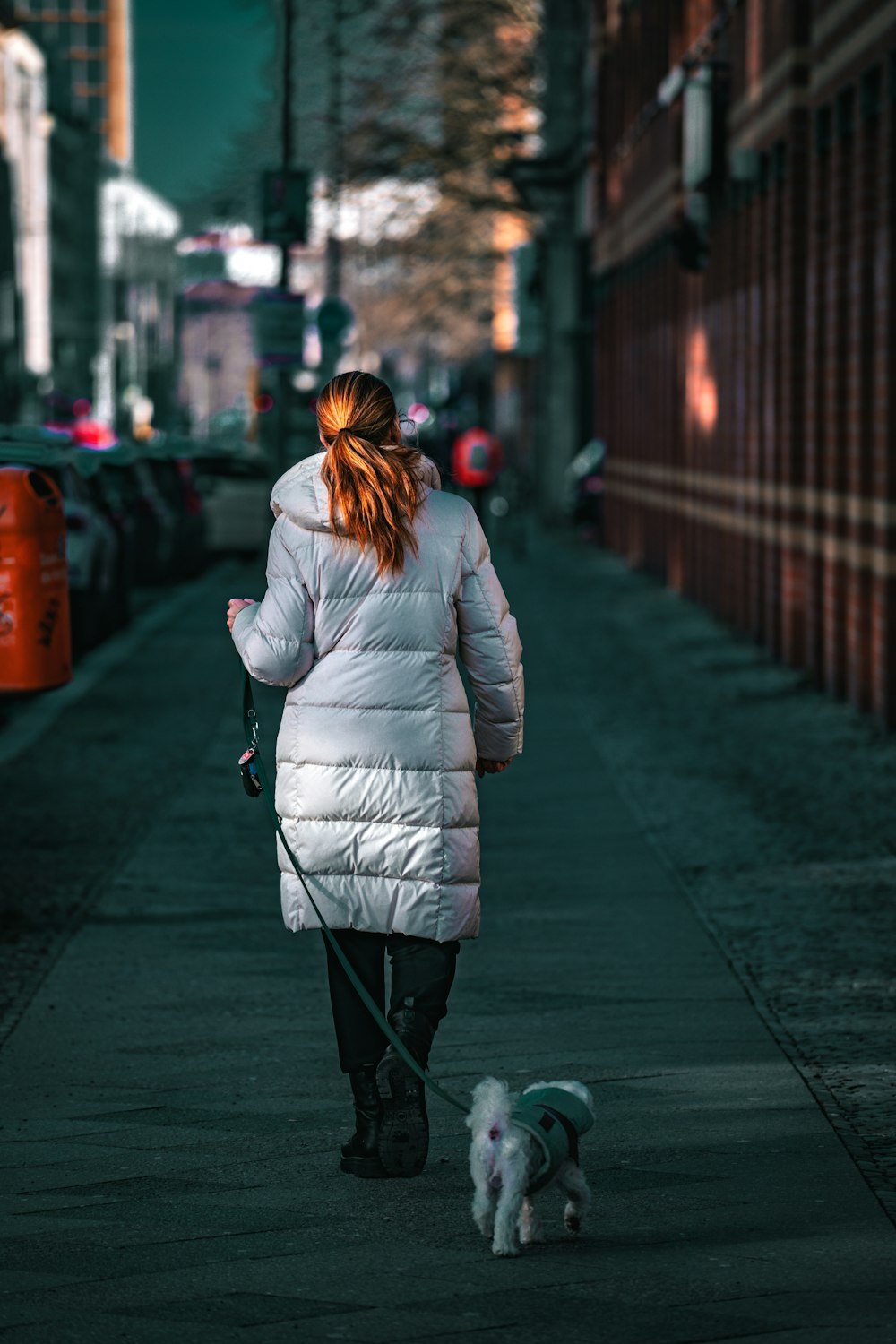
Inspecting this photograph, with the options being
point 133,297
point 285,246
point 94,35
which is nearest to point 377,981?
point 285,246

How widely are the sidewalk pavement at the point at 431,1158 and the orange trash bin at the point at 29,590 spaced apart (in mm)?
906

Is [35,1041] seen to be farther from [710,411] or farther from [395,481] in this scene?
[710,411]

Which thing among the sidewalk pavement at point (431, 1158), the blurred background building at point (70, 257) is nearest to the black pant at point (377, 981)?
the sidewalk pavement at point (431, 1158)

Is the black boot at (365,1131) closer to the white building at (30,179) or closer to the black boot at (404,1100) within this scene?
the black boot at (404,1100)

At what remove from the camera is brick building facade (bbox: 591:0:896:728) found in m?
16.6

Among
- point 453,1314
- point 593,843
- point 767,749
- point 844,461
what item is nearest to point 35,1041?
point 453,1314

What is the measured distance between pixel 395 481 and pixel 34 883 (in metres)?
4.86

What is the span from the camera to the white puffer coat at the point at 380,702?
5797mm

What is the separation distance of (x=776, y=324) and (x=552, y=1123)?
16117 millimetres

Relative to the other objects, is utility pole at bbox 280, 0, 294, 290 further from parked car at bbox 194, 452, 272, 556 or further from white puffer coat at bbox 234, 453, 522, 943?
white puffer coat at bbox 234, 453, 522, 943

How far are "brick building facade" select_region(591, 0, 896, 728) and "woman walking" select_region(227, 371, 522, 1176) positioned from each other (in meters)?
10.1

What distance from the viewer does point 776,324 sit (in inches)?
821

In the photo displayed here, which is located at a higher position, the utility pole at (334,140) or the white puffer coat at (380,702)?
the utility pole at (334,140)

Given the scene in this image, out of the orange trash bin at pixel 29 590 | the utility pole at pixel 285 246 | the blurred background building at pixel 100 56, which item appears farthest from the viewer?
the blurred background building at pixel 100 56
